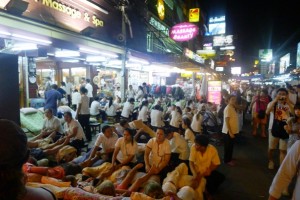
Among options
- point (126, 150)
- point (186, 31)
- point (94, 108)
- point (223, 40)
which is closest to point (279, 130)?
point (126, 150)

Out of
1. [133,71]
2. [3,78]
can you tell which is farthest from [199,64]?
[3,78]

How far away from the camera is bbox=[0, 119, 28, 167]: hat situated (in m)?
1.28

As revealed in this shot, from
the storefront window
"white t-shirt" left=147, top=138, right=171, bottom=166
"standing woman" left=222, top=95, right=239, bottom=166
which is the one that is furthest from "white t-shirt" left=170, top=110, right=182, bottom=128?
the storefront window

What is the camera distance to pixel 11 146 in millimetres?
1305

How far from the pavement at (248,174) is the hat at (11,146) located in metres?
5.15

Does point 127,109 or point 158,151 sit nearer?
point 158,151

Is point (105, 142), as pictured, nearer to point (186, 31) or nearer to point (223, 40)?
point (186, 31)

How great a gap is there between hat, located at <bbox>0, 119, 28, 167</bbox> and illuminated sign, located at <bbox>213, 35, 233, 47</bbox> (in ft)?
130

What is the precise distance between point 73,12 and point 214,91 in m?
8.76

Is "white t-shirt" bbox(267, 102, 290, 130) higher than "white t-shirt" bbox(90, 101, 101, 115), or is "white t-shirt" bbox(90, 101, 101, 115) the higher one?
"white t-shirt" bbox(267, 102, 290, 130)

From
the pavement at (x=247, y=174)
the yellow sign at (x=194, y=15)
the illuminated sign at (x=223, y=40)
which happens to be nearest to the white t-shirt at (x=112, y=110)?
the pavement at (x=247, y=174)

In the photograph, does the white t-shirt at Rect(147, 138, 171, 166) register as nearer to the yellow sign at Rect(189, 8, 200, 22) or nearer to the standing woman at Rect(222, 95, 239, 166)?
the standing woman at Rect(222, 95, 239, 166)

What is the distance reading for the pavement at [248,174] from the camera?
578 centimetres

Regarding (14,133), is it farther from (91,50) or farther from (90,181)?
(91,50)
